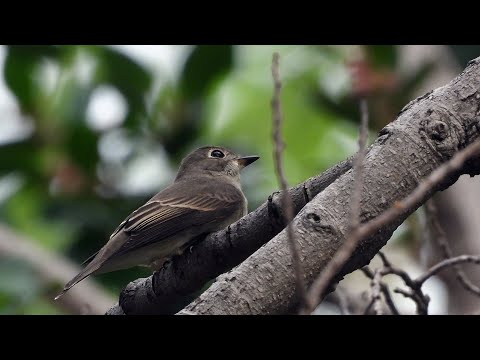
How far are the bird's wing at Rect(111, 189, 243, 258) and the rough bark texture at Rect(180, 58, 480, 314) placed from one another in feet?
8.02

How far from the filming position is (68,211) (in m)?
6.73

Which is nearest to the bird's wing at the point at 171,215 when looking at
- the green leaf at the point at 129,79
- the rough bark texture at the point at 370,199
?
the green leaf at the point at 129,79

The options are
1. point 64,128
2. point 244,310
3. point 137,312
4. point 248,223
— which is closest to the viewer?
point 244,310

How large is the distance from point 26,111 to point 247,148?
2.04 m

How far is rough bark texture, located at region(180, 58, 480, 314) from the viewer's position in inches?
97.7

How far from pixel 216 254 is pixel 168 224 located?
2.11m

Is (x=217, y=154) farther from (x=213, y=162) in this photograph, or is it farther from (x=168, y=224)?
(x=168, y=224)

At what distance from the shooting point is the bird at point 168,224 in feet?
16.5

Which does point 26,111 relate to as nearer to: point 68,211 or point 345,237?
point 68,211

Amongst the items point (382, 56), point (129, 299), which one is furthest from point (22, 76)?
point (129, 299)

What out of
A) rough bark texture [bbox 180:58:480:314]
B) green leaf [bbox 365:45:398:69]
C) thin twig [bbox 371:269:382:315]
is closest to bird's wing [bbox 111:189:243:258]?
green leaf [bbox 365:45:398:69]

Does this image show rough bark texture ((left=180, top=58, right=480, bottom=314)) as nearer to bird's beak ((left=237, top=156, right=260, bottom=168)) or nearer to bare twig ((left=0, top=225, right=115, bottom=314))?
bird's beak ((left=237, top=156, right=260, bottom=168))

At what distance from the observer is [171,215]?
535 centimetres
